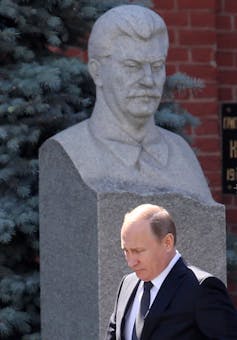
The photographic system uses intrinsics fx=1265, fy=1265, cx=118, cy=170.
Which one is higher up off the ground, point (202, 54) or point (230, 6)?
point (230, 6)

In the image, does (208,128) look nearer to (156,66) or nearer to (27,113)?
(27,113)

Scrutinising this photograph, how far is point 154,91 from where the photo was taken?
6.06 meters

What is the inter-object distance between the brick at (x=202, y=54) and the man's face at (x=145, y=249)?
440 centimetres

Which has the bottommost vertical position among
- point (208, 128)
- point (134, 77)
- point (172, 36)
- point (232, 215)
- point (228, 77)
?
point (232, 215)

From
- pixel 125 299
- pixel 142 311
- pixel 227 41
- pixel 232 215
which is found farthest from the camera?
pixel 227 41

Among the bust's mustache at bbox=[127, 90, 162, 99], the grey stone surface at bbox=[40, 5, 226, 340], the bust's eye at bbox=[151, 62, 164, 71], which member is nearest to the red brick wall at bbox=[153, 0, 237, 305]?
the grey stone surface at bbox=[40, 5, 226, 340]

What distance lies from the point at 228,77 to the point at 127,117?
2.92 m

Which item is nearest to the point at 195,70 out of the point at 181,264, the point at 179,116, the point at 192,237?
Answer: the point at 179,116

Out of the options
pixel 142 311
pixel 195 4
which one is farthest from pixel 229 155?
pixel 142 311

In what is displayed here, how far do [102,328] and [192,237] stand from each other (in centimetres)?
62

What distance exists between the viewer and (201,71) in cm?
869

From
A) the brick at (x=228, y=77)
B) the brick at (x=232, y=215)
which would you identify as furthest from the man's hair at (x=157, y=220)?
the brick at (x=228, y=77)

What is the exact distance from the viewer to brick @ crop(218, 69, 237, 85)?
8.91m

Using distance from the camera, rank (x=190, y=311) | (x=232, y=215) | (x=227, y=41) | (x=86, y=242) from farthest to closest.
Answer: (x=227, y=41)
(x=232, y=215)
(x=86, y=242)
(x=190, y=311)
